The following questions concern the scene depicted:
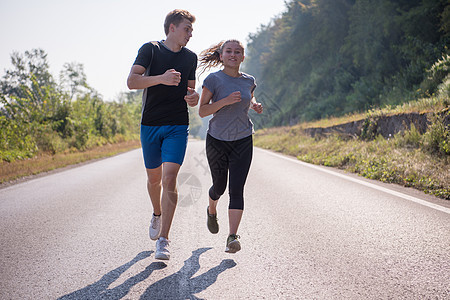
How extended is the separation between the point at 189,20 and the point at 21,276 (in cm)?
271

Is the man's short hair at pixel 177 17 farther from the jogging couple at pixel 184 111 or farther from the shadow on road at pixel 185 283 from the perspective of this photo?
the shadow on road at pixel 185 283

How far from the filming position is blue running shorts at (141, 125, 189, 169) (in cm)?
359

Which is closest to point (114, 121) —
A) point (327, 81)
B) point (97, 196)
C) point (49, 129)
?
point (49, 129)

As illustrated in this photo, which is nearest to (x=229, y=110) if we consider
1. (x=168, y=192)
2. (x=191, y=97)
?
(x=191, y=97)

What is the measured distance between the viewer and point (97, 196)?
23.0ft

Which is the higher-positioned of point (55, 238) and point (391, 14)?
point (391, 14)

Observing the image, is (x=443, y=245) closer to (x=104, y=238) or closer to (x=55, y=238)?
(x=104, y=238)

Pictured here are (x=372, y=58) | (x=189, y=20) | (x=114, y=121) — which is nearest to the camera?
(x=189, y=20)

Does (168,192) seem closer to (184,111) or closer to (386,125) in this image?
(184,111)

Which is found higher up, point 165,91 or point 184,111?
point 165,91

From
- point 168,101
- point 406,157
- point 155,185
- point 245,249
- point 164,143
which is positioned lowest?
point 406,157

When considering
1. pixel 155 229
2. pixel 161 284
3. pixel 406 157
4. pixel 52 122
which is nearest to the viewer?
pixel 161 284

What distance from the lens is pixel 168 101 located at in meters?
3.64

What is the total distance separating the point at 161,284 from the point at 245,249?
111cm
